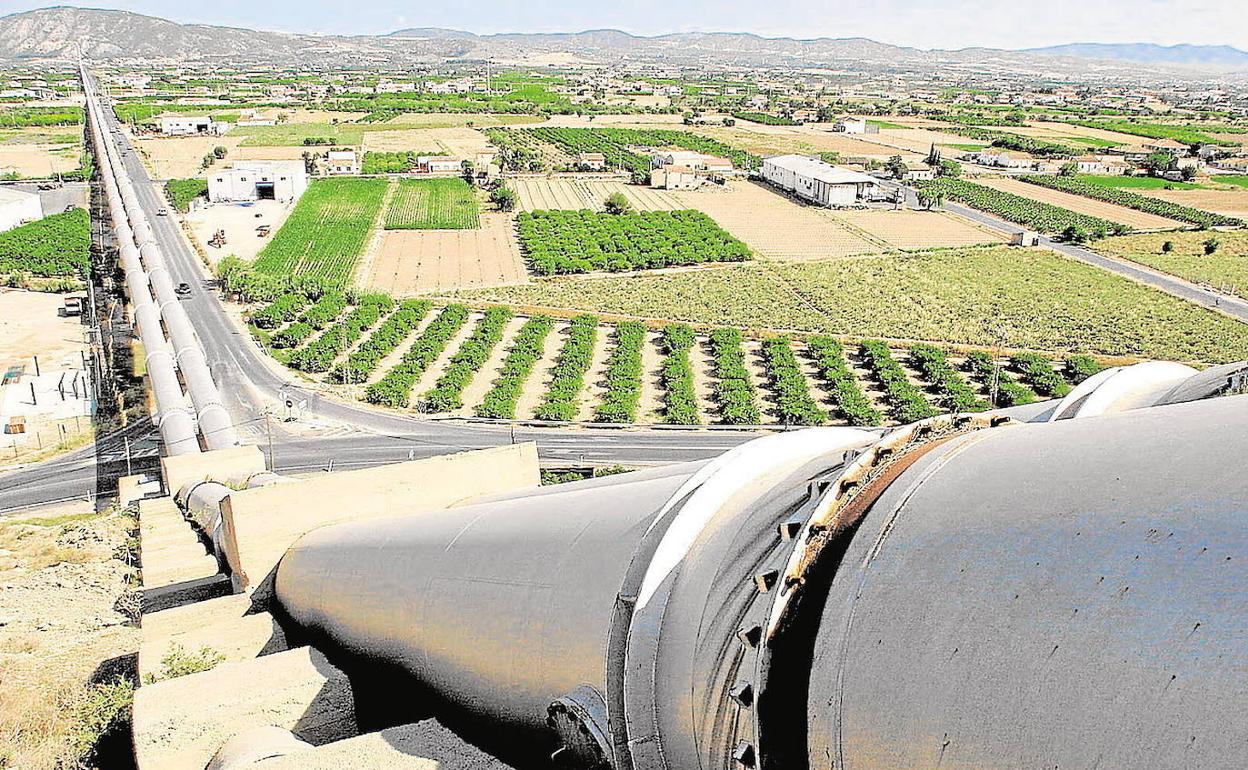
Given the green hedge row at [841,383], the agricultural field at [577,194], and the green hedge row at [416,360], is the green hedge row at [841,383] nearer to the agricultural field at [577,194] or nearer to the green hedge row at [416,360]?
the green hedge row at [416,360]

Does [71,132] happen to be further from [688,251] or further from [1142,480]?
[1142,480]

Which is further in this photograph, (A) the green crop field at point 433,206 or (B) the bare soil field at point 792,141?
(B) the bare soil field at point 792,141

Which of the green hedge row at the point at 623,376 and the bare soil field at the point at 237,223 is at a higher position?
the bare soil field at the point at 237,223

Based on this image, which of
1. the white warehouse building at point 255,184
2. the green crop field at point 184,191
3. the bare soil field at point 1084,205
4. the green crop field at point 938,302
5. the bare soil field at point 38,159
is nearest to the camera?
the green crop field at point 938,302

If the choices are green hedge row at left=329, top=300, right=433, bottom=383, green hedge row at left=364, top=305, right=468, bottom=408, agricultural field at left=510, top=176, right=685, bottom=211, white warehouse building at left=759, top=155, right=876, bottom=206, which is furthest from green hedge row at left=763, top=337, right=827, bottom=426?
white warehouse building at left=759, top=155, right=876, bottom=206

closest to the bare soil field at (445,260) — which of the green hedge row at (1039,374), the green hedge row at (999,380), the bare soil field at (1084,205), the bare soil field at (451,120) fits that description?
the green hedge row at (999,380)

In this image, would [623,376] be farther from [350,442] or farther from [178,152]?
[178,152]

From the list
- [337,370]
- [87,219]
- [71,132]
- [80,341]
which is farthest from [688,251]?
[71,132]

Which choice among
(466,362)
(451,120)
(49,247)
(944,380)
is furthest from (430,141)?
(944,380)
